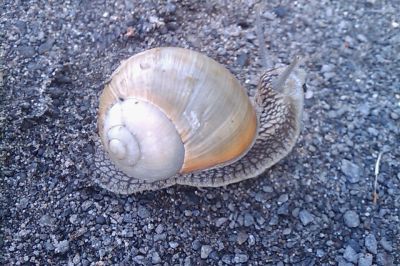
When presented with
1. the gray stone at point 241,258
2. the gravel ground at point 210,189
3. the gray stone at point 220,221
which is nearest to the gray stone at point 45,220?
the gravel ground at point 210,189

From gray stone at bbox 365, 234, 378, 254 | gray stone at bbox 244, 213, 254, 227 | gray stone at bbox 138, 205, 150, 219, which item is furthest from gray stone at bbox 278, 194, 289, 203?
gray stone at bbox 138, 205, 150, 219

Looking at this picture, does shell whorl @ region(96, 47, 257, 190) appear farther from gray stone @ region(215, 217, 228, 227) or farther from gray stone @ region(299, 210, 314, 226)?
gray stone @ region(299, 210, 314, 226)

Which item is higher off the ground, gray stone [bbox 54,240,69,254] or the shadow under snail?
the shadow under snail

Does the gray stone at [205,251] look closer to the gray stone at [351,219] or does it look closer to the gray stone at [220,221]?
the gray stone at [220,221]

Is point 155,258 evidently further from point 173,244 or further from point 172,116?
point 172,116

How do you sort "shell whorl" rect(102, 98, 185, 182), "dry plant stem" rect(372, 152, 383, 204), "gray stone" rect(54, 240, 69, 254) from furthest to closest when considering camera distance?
"dry plant stem" rect(372, 152, 383, 204) < "gray stone" rect(54, 240, 69, 254) < "shell whorl" rect(102, 98, 185, 182)

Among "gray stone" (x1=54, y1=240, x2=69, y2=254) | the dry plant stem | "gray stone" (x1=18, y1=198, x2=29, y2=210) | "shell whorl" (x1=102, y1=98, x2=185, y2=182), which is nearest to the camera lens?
"shell whorl" (x1=102, y1=98, x2=185, y2=182)
